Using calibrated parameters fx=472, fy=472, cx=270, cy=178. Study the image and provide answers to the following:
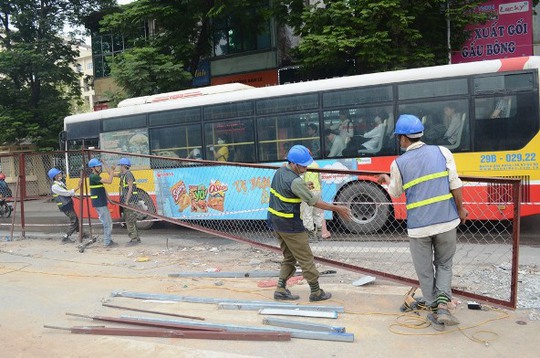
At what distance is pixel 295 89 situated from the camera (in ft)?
31.0

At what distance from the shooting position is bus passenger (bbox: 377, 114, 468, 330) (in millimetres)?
4121

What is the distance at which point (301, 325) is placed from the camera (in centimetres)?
436

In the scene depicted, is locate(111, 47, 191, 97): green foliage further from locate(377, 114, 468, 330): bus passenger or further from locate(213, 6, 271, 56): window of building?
locate(377, 114, 468, 330): bus passenger

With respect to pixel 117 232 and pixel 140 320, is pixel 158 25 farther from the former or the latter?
pixel 140 320

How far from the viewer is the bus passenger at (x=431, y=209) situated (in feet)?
13.5

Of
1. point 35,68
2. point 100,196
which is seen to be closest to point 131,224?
point 100,196

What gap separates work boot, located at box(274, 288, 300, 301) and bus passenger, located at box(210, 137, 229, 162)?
5.33 m

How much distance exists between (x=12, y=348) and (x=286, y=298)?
2.71 meters

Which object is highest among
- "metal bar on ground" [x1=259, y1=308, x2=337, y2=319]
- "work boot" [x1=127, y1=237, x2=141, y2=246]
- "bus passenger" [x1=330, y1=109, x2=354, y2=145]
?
"bus passenger" [x1=330, y1=109, x2=354, y2=145]

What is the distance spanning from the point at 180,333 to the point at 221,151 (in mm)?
6242

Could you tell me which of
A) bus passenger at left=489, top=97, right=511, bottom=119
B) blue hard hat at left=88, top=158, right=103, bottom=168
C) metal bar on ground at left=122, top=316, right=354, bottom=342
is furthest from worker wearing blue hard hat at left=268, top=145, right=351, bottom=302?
blue hard hat at left=88, top=158, right=103, bottom=168

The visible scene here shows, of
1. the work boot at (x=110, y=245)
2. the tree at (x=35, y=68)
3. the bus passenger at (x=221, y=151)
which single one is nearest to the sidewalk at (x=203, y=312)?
the work boot at (x=110, y=245)

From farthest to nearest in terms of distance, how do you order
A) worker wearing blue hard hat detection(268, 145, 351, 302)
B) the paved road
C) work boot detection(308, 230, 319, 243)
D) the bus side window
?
the bus side window
the paved road
work boot detection(308, 230, 319, 243)
worker wearing blue hard hat detection(268, 145, 351, 302)

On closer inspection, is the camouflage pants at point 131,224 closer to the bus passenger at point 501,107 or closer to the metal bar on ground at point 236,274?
the metal bar on ground at point 236,274
